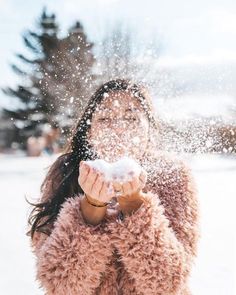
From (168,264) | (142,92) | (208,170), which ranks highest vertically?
(142,92)

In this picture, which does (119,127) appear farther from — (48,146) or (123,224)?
(48,146)

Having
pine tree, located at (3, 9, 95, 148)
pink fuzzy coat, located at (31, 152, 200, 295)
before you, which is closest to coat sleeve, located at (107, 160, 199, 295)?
pink fuzzy coat, located at (31, 152, 200, 295)

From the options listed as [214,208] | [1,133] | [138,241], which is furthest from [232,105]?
[1,133]

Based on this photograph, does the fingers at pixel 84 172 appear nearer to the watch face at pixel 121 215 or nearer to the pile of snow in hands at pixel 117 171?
the pile of snow in hands at pixel 117 171

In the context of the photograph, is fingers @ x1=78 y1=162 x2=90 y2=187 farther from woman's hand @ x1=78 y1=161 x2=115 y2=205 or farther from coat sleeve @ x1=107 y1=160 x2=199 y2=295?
coat sleeve @ x1=107 y1=160 x2=199 y2=295

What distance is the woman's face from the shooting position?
4.01 ft

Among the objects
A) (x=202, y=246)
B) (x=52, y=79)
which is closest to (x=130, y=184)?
(x=202, y=246)

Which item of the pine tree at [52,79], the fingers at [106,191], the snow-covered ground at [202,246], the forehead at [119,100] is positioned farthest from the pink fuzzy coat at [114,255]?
the pine tree at [52,79]

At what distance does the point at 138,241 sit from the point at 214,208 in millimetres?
4152

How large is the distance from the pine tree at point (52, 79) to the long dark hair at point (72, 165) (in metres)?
14.9

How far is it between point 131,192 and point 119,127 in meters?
0.21

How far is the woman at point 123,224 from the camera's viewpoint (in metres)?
1.12

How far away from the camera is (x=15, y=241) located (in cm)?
390

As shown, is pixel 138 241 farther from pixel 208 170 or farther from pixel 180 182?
pixel 208 170
